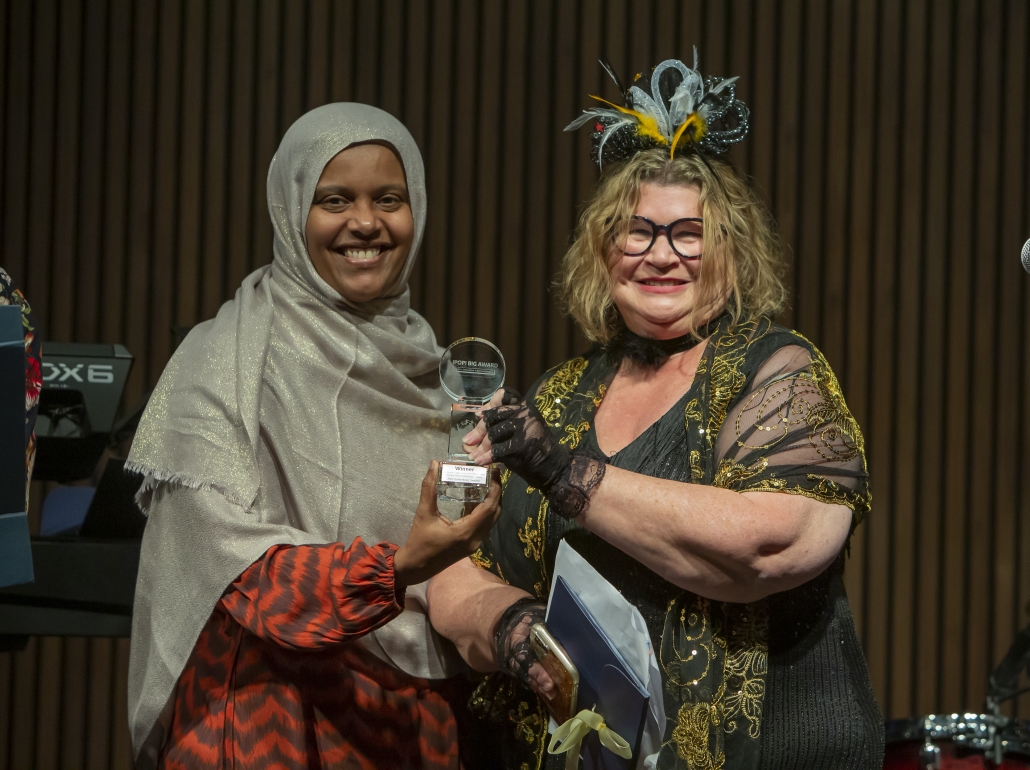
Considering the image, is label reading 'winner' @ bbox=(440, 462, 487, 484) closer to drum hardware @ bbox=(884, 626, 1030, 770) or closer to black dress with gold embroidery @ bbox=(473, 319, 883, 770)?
black dress with gold embroidery @ bbox=(473, 319, 883, 770)

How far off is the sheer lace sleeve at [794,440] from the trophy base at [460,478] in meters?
0.37

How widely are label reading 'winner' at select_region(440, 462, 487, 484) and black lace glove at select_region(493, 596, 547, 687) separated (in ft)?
0.92

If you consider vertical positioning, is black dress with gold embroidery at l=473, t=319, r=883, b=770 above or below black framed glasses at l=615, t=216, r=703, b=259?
below

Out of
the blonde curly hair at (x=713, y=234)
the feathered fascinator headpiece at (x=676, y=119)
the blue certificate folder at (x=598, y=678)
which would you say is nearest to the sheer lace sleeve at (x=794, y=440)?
the blonde curly hair at (x=713, y=234)

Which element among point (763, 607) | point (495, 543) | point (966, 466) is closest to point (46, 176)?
point (495, 543)

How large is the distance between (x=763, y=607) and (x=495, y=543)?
519 millimetres

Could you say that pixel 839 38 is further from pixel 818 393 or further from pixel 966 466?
pixel 818 393

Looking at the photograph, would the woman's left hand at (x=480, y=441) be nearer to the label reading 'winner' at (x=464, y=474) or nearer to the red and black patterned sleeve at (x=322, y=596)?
the label reading 'winner' at (x=464, y=474)

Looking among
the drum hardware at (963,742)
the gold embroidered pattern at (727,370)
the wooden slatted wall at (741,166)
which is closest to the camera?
the gold embroidered pattern at (727,370)

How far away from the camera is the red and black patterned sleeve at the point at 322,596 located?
66.2 inches

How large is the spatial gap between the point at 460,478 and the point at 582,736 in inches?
16.2

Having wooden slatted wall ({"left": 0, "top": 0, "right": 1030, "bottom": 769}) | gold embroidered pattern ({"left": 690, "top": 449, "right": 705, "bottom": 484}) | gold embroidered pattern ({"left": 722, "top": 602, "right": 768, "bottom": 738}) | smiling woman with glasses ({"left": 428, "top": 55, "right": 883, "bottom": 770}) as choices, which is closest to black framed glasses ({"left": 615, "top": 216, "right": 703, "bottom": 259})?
smiling woman with glasses ({"left": 428, "top": 55, "right": 883, "bottom": 770})

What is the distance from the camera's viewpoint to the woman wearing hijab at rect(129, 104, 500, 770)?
5.69 ft

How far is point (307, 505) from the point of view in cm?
188
